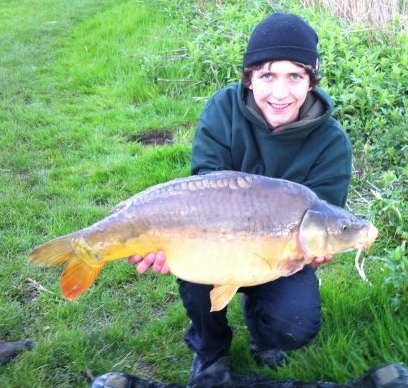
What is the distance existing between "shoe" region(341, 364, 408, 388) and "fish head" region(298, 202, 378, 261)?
1.40 feet

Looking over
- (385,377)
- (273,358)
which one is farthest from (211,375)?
(385,377)

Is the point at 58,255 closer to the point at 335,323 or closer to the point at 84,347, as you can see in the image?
the point at 84,347

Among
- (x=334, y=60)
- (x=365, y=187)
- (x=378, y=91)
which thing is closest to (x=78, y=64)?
(x=334, y=60)

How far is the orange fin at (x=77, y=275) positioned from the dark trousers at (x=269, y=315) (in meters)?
0.44

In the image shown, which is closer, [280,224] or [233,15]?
[280,224]

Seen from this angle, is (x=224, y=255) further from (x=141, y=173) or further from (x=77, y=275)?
(x=141, y=173)

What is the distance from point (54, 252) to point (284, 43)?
1.01m

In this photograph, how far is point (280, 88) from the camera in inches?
80.9

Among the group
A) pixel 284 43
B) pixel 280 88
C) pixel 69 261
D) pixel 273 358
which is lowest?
pixel 273 358

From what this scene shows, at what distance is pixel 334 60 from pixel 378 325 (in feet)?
9.13

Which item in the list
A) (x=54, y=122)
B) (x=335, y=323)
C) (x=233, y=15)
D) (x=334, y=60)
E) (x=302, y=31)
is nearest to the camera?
(x=302, y=31)

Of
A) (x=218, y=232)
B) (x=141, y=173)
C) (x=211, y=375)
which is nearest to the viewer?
(x=218, y=232)

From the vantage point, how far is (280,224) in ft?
5.70

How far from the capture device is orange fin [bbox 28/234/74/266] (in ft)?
5.57
